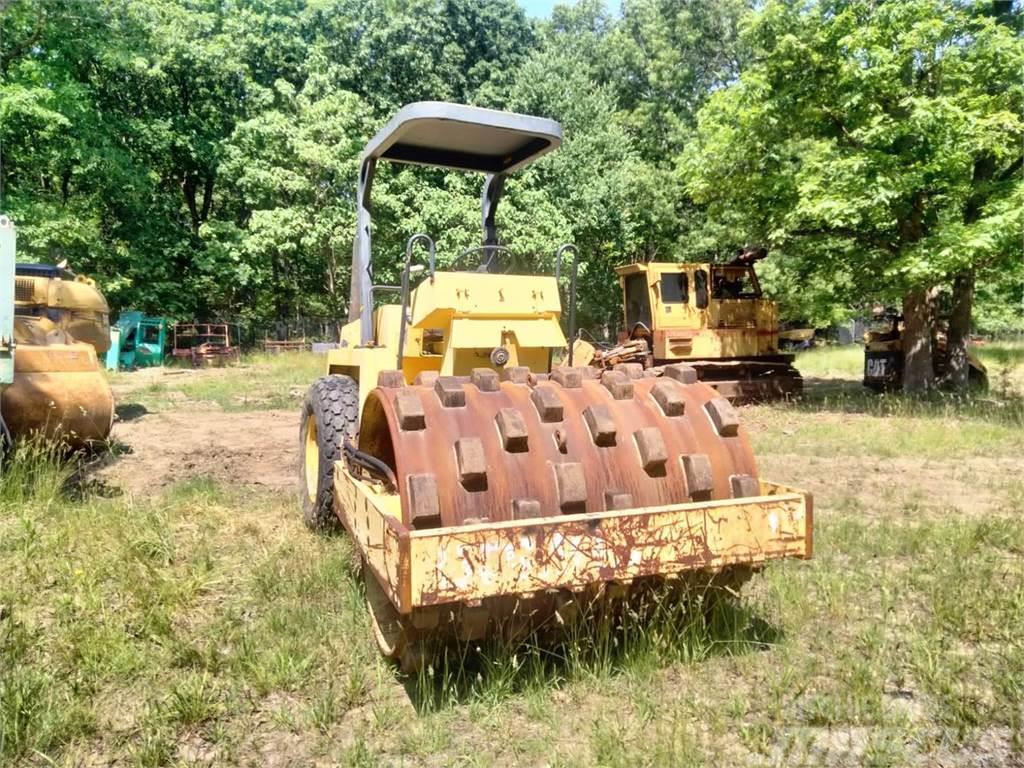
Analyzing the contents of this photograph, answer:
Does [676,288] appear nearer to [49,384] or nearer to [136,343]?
[49,384]

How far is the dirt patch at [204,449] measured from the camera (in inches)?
262

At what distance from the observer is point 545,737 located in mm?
2574

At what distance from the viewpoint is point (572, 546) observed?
2.62 meters

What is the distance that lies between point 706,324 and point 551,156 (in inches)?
455

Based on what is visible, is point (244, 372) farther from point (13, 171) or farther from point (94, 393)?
point (94, 393)

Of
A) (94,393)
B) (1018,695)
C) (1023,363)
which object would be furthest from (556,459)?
(1023,363)

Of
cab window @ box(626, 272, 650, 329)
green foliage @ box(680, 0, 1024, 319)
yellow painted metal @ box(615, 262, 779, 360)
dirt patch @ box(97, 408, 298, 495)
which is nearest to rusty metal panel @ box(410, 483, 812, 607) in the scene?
dirt patch @ box(97, 408, 298, 495)

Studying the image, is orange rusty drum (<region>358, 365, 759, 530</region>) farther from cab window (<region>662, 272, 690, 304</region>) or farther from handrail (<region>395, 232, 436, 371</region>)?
cab window (<region>662, 272, 690, 304</region>)

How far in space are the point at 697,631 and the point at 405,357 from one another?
8.31 ft

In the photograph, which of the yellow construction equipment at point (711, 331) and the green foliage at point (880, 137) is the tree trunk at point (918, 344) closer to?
the green foliage at point (880, 137)

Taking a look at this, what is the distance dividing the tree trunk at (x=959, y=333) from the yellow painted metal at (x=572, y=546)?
41.4 feet

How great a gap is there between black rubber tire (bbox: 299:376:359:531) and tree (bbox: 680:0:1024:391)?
28.4 ft

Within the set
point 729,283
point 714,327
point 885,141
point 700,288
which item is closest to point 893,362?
point 729,283

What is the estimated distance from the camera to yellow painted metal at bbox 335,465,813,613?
244cm
